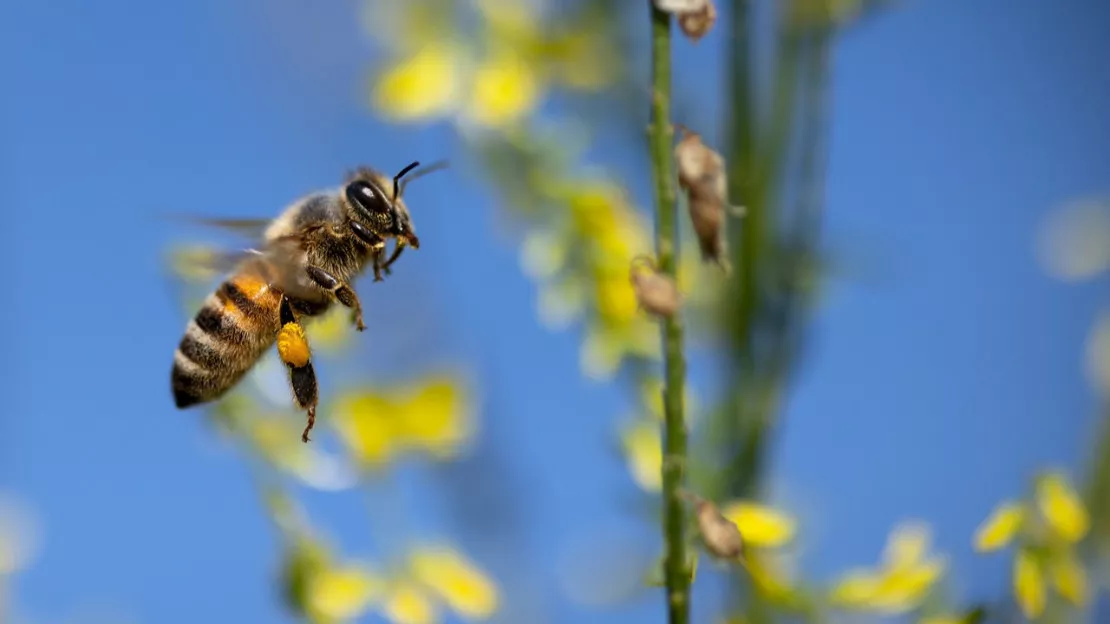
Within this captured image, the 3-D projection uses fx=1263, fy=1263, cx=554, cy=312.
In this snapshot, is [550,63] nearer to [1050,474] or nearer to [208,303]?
[208,303]

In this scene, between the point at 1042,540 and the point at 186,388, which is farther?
the point at 186,388

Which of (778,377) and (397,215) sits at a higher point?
(397,215)

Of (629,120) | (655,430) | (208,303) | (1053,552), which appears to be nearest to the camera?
(1053,552)

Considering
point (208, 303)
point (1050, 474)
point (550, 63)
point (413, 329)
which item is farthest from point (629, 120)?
point (1050, 474)

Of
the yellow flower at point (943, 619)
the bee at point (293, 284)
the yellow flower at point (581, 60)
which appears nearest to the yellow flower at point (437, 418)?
the bee at point (293, 284)

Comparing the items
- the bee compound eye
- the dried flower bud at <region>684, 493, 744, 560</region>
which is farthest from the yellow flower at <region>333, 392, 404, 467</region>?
the dried flower bud at <region>684, 493, 744, 560</region>

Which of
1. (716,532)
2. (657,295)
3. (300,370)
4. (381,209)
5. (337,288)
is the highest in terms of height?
(381,209)

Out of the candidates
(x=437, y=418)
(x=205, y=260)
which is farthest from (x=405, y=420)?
(x=205, y=260)

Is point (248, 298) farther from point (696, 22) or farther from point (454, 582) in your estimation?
point (696, 22)
